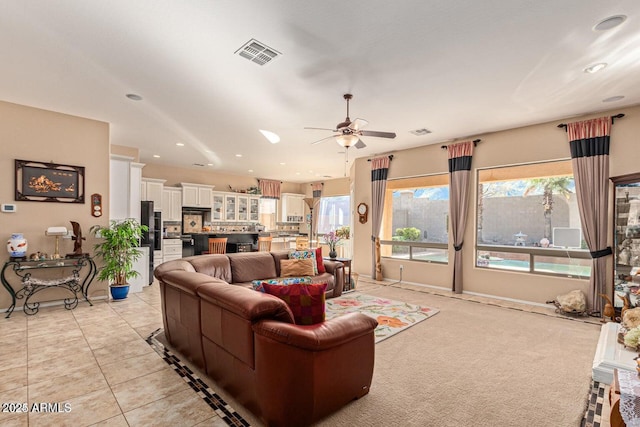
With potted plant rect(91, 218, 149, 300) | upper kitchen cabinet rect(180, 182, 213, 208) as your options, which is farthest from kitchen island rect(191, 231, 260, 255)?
potted plant rect(91, 218, 149, 300)

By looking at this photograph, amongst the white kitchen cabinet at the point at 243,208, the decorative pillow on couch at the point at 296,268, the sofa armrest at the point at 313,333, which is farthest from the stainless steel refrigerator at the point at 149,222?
the sofa armrest at the point at 313,333

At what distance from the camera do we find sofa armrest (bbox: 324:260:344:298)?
17.3 feet

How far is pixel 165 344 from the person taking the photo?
324cm

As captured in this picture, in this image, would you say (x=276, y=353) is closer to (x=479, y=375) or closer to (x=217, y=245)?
(x=479, y=375)

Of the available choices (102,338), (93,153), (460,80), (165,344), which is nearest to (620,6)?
(460,80)

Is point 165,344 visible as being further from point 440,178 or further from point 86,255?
point 440,178

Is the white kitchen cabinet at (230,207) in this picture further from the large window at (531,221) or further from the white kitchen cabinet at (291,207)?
the large window at (531,221)

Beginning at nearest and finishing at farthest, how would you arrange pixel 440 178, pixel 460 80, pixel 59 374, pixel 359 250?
pixel 59 374 < pixel 460 80 < pixel 440 178 < pixel 359 250

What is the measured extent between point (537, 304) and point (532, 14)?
14.3 feet

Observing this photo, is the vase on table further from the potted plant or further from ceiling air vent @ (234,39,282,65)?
ceiling air vent @ (234,39,282,65)

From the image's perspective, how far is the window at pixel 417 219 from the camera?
6.35 meters

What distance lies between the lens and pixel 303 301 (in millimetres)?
2189

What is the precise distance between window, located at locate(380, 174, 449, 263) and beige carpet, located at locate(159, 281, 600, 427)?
2375mm

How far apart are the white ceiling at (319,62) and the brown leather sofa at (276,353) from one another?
7.06 ft
